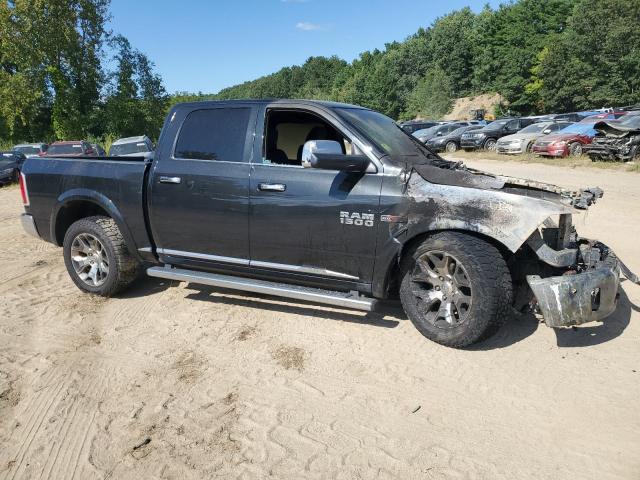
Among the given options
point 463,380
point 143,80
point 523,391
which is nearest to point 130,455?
point 463,380

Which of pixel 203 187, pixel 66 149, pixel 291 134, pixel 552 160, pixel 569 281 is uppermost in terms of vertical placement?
pixel 291 134

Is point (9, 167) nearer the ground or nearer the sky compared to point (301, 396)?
nearer the ground

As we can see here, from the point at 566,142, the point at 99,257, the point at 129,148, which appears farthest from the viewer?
the point at 566,142

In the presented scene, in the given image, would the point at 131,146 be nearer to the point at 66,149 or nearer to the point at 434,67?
the point at 66,149

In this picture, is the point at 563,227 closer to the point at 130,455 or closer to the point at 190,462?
the point at 190,462

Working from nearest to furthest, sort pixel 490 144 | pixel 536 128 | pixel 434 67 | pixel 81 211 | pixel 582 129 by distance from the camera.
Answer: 1. pixel 81 211
2. pixel 582 129
3. pixel 536 128
4. pixel 490 144
5. pixel 434 67

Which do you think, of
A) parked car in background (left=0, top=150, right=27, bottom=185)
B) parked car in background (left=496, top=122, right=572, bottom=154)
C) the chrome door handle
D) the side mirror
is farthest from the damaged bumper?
parked car in background (left=0, top=150, right=27, bottom=185)

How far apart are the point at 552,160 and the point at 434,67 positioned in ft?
227

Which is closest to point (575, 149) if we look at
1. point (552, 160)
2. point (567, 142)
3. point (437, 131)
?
point (567, 142)

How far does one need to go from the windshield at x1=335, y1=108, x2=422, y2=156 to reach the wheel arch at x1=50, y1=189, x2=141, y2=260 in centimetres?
250

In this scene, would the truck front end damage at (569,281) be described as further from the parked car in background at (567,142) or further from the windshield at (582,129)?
the windshield at (582,129)

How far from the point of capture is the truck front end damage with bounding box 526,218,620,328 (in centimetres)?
338

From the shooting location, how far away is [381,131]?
14.6 feet

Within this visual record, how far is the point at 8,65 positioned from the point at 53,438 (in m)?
53.0
